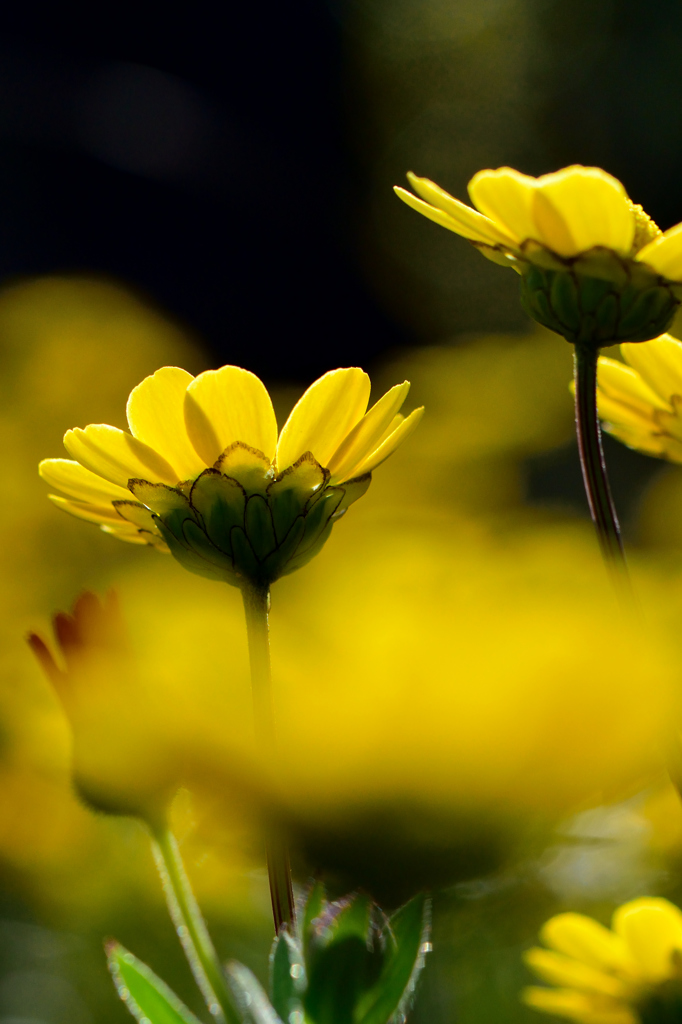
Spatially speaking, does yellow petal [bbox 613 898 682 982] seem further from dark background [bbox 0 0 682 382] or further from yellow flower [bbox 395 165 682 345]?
→ dark background [bbox 0 0 682 382]

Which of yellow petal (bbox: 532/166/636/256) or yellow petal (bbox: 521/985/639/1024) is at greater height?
yellow petal (bbox: 532/166/636/256)

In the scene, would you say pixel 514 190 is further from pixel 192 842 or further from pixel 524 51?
pixel 524 51

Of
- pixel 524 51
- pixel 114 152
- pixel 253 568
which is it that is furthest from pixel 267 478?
pixel 524 51

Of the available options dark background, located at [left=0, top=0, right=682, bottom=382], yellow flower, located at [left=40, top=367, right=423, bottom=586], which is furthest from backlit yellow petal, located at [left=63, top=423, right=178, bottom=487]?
dark background, located at [left=0, top=0, right=682, bottom=382]

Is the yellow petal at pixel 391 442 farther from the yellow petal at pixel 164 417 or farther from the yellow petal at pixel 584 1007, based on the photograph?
the yellow petal at pixel 584 1007

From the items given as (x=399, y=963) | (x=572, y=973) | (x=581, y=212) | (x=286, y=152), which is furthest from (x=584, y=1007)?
(x=286, y=152)

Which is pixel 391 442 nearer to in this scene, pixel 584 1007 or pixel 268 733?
pixel 268 733
